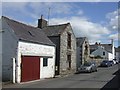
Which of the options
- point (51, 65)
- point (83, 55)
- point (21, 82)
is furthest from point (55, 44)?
point (83, 55)

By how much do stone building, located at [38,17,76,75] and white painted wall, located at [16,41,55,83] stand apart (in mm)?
1803

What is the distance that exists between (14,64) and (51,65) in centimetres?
800

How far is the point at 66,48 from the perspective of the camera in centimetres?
3441

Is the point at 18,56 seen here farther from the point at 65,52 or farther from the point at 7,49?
the point at 65,52

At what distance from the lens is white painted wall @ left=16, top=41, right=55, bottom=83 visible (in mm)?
23000

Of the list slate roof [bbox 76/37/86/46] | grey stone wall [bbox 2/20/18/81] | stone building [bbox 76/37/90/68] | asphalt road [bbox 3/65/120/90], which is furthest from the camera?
slate roof [bbox 76/37/86/46]

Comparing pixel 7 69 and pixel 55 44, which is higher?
pixel 55 44

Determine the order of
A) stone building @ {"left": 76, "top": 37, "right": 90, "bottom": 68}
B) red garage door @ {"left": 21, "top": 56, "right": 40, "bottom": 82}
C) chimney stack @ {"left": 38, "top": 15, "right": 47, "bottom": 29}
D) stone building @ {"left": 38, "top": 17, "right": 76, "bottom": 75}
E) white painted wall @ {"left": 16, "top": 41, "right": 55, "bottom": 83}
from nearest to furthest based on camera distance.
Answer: white painted wall @ {"left": 16, "top": 41, "right": 55, "bottom": 83} → red garage door @ {"left": 21, "top": 56, "right": 40, "bottom": 82} → stone building @ {"left": 38, "top": 17, "right": 76, "bottom": 75} → chimney stack @ {"left": 38, "top": 15, "right": 47, "bottom": 29} → stone building @ {"left": 76, "top": 37, "right": 90, "bottom": 68}

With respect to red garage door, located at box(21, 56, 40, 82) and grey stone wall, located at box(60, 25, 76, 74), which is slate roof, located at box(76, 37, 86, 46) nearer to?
grey stone wall, located at box(60, 25, 76, 74)

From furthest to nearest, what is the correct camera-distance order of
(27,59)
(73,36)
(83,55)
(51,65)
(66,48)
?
1. (83,55)
2. (73,36)
3. (66,48)
4. (51,65)
5. (27,59)

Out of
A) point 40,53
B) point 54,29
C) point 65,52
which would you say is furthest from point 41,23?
point 40,53

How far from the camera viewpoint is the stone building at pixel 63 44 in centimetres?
3225

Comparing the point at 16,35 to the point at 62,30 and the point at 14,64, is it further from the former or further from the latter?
the point at 62,30

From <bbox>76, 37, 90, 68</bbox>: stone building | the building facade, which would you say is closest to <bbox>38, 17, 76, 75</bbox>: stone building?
the building facade
